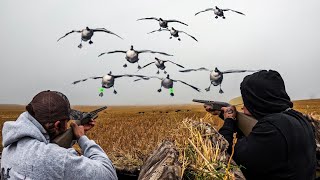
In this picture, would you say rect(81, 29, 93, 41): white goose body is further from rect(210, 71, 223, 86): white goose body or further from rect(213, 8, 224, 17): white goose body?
rect(213, 8, 224, 17): white goose body

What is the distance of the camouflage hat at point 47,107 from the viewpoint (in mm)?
3521

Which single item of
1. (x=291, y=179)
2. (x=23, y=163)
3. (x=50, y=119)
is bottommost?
(x=291, y=179)

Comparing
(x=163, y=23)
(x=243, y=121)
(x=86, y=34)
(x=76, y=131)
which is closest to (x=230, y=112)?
(x=243, y=121)

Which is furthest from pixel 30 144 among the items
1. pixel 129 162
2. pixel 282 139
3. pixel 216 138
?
pixel 129 162

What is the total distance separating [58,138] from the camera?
363 cm

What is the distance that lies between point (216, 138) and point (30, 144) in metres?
1.75

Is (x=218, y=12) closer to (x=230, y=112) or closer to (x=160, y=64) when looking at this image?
(x=160, y=64)

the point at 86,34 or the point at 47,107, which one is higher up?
the point at 86,34

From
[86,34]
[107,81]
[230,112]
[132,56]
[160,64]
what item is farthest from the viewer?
[160,64]

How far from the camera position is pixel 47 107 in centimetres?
352

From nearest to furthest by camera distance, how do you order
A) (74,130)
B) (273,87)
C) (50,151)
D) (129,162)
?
(50,151) → (74,130) → (273,87) → (129,162)

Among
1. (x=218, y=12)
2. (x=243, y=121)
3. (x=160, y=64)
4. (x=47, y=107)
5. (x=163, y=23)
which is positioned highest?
(x=218, y=12)

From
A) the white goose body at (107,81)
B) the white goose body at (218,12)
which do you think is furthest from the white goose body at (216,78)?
the white goose body at (107,81)

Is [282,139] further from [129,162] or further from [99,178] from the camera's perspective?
[129,162]
